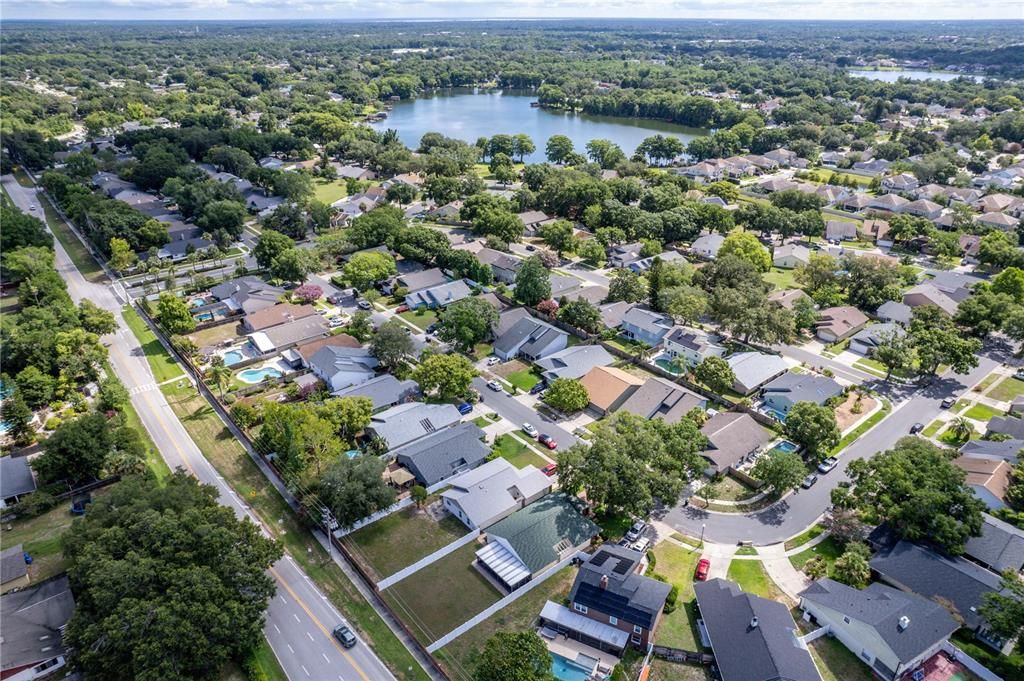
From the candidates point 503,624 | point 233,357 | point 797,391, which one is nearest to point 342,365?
point 233,357

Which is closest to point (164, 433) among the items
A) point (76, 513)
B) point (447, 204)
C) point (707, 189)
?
point (76, 513)

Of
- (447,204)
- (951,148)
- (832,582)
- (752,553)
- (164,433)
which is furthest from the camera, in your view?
(951,148)

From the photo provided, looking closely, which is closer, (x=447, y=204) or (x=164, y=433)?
(x=164, y=433)

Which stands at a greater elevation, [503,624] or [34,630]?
[34,630]

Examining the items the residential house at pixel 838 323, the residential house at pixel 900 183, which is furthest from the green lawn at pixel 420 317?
the residential house at pixel 900 183

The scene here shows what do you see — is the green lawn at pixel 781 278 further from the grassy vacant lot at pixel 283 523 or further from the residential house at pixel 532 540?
the grassy vacant lot at pixel 283 523

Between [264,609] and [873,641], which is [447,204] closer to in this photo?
[264,609]

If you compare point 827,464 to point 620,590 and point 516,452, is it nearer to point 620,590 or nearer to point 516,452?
point 620,590
